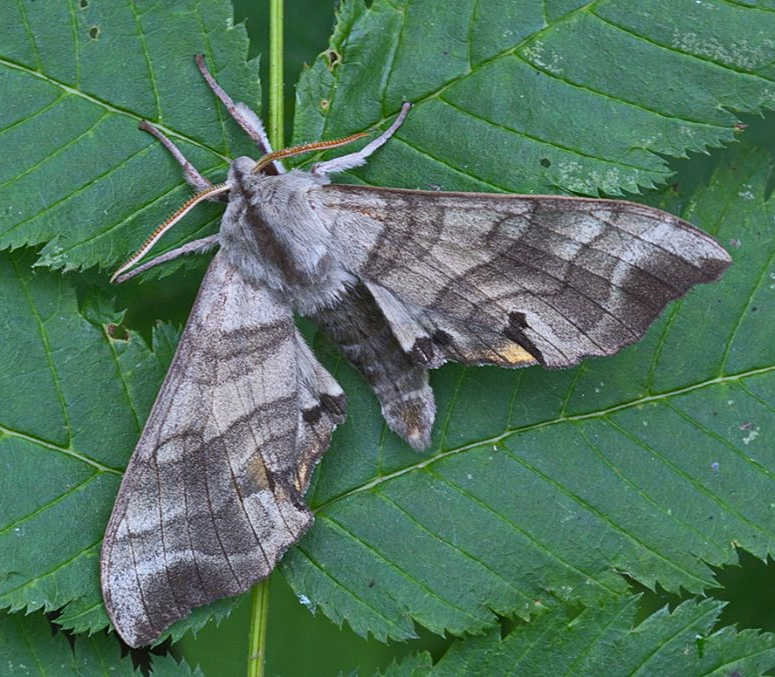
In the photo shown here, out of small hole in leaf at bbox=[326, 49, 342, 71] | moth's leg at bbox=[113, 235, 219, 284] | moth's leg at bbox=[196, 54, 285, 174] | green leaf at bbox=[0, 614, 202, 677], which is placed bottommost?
green leaf at bbox=[0, 614, 202, 677]

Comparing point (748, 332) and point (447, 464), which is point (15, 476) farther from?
point (748, 332)

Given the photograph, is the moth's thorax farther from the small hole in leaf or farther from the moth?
the small hole in leaf

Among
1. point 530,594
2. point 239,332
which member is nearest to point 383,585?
point 530,594

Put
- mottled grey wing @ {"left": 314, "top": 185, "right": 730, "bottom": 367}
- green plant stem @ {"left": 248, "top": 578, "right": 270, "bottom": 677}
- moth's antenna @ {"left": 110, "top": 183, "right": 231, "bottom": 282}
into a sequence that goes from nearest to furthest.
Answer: mottled grey wing @ {"left": 314, "top": 185, "right": 730, "bottom": 367} < moth's antenna @ {"left": 110, "top": 183, "right": 231, "bottom": 282} < green plant stem @ {"left": 248, "top": 578, "right": 270, "bottom": 677}

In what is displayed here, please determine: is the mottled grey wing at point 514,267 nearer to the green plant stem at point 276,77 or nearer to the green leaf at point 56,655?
the green plant stem at point 276,77

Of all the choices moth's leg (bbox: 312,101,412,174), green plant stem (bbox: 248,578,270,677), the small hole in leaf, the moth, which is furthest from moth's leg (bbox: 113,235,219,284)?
green plant stem (bbox: 248,578,270,677)

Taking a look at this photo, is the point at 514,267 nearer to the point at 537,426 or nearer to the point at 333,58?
the point at 537,426

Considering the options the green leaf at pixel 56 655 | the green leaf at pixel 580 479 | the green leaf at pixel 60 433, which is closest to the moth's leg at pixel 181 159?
the green leaf at pixel 60 433
